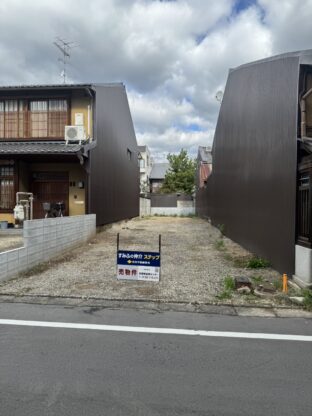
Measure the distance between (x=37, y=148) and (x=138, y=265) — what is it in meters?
8.10

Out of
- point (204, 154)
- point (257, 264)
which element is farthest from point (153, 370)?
point (204, 154)

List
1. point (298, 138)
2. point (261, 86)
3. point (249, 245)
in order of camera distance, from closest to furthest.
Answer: point (298, 138) < point (261, 86) < point (249, 245)

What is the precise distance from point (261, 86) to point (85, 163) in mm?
6582

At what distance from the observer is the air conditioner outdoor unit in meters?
12.5

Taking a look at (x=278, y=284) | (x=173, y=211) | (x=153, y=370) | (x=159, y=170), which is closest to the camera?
(x=153, y=370)

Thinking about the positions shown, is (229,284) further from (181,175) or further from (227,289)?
(181,175)

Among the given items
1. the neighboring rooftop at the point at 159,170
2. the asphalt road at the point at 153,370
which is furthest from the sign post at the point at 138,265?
the neighboring rooftop at the point at 159,170

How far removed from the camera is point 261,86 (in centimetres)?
862

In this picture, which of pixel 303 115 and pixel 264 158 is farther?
pixel 264 158

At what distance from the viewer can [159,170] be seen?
5391cm

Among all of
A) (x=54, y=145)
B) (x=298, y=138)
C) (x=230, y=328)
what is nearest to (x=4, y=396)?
(x=230, y=328)

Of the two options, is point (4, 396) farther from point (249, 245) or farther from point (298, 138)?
point (249, 245)

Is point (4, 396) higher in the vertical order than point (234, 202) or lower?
lower

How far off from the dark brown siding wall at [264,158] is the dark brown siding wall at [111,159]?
516 centimetres
